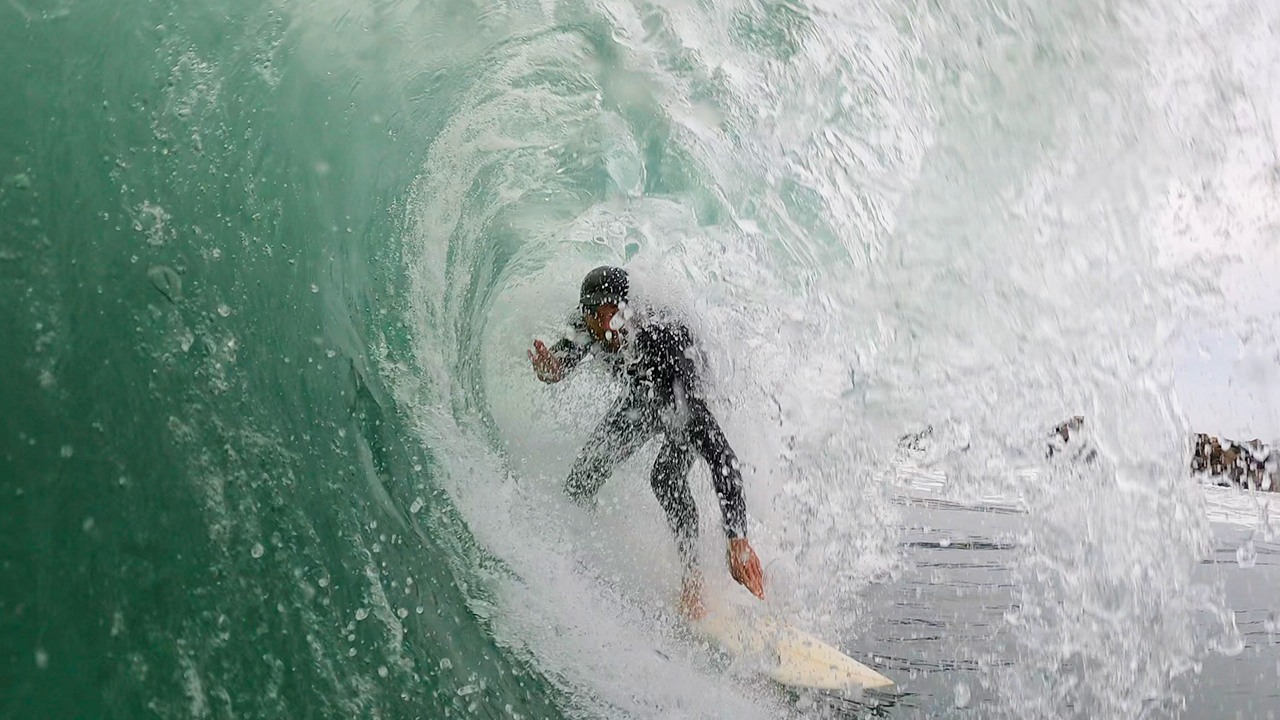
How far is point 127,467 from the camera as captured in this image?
214 cm

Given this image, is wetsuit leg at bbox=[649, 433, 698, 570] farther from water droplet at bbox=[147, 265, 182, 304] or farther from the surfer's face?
water droplet at bbox=[147, 265, 182, 304]

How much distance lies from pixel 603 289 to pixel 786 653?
161cm

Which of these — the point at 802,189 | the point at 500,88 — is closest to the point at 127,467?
the point at 500,88

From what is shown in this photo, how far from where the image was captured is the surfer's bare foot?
3287mm

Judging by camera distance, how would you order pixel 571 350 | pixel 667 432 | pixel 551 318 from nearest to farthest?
pixel 667 432 → pixel 571 350 → pixel 551 318

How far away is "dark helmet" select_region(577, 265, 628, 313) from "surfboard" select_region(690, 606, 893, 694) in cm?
129

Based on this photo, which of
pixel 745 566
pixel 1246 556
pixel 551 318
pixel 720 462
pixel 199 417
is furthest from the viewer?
pixel 1246 556

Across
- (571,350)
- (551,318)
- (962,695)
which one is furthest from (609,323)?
(962,695)

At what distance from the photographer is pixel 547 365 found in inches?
146

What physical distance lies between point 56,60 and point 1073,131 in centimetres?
360

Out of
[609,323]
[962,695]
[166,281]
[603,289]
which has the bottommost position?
[962,695]

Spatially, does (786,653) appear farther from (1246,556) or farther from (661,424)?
(1246,556)

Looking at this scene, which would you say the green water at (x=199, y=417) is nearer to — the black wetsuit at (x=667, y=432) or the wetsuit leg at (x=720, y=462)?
the black wetsuit at (x=667, y=432)

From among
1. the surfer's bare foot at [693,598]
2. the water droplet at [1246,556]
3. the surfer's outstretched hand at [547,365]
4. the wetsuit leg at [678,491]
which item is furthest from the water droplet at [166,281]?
the water droplet at [1246,556]
